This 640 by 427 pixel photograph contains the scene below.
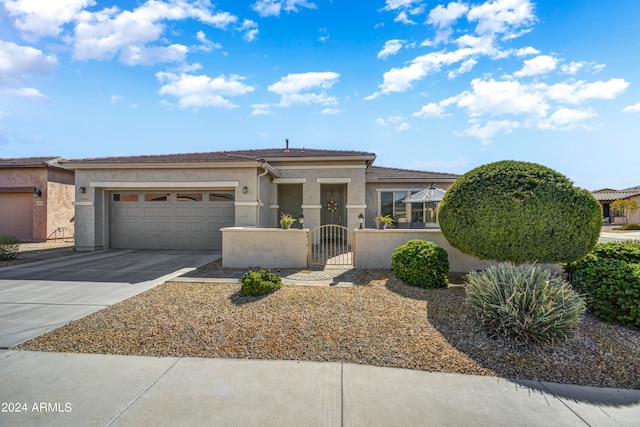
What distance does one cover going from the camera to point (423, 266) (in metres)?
6.28

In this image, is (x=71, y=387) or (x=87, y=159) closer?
(x=71, y=387)

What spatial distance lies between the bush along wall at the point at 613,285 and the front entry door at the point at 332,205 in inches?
384

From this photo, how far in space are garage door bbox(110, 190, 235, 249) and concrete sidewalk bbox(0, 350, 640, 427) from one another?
26.9 ft

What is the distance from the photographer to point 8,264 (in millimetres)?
9109

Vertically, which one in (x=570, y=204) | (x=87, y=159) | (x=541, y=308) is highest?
(x=87, y=159)

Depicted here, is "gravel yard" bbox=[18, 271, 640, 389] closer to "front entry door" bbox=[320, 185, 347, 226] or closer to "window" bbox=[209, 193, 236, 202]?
"window" bbox=[209, 193, 236, 202]

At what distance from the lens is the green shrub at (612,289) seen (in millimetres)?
4469

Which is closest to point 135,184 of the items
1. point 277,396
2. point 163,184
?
point 163,184

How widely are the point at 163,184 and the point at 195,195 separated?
1.18 meters

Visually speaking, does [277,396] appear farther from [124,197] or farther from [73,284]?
[124,197]

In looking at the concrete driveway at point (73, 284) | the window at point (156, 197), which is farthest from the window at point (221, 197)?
the concrete driveway at point (73, 284)

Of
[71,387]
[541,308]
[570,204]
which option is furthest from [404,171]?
[71,387]

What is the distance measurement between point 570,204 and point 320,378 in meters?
5.60

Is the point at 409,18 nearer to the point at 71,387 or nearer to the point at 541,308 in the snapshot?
the point at 541,308
